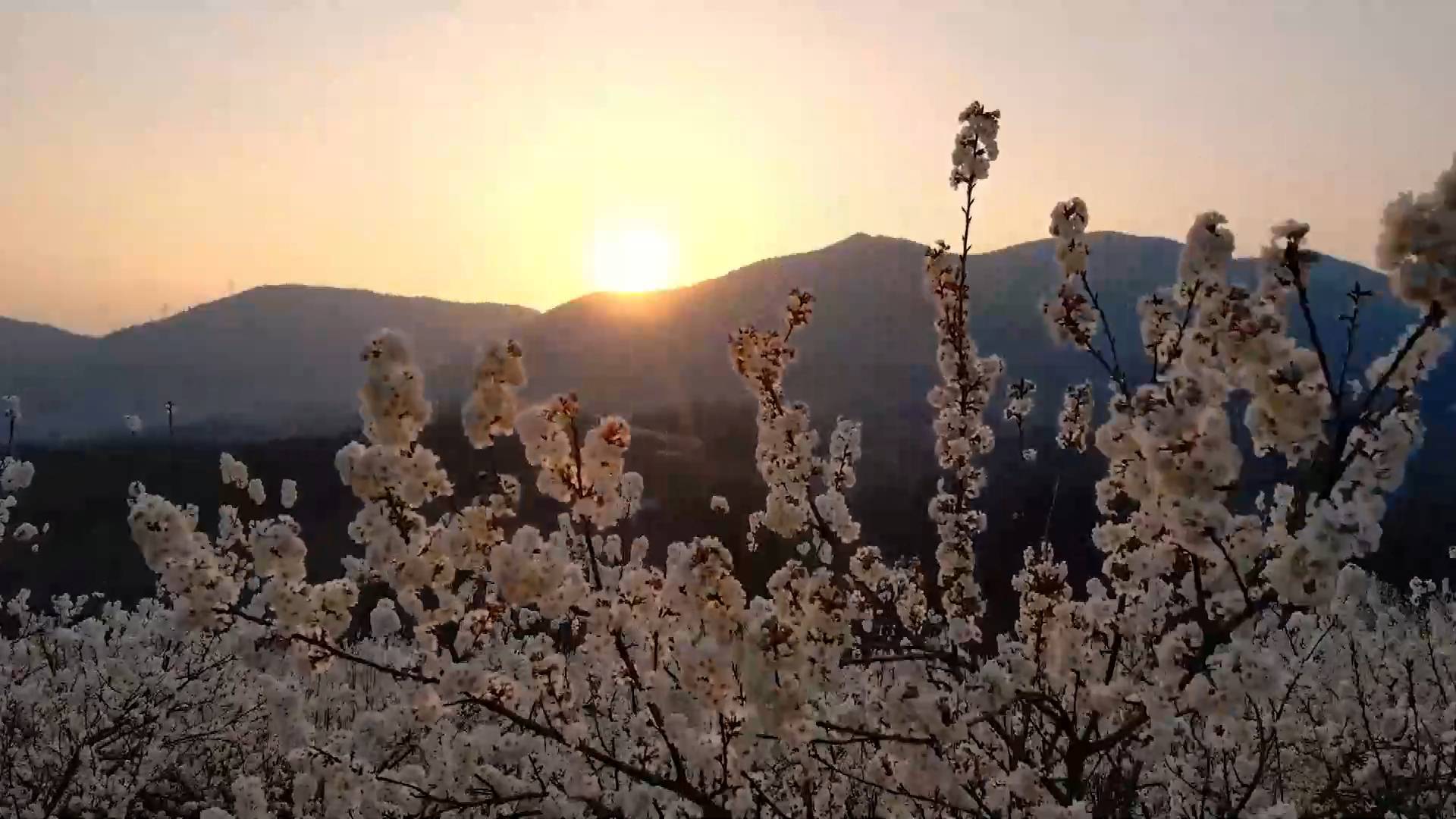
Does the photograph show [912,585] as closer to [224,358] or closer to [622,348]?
[622,348]

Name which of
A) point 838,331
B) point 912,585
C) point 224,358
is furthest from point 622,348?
point 912,585

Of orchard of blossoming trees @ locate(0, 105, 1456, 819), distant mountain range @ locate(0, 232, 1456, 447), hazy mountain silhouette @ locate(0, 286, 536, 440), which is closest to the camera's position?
orchard of blossoming trees @ locate(0, 105, 1456, 819)

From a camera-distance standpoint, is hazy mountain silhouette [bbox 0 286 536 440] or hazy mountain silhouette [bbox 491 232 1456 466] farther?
hazy mountain silhouette [bbox 0 286 536 440]

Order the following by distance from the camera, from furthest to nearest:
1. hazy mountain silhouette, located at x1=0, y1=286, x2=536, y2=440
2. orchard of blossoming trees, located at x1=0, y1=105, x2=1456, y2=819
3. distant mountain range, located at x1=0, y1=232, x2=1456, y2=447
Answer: hazy mountain silhouette, located at x1=0, y1=286, x2=536, y2=440 → distant mountain range, located at x1=0, y1=232, x2=1456, y2=447 → orchard of blossoming trees, located at x1=0, y1=105, x2=1456, y2=819

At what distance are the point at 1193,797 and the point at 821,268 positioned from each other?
11005 cm

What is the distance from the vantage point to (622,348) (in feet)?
340

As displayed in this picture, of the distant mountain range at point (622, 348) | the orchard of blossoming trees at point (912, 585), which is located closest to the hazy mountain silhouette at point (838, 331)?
the distant mountain range at point (622, 348)

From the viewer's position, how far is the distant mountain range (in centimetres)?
8612

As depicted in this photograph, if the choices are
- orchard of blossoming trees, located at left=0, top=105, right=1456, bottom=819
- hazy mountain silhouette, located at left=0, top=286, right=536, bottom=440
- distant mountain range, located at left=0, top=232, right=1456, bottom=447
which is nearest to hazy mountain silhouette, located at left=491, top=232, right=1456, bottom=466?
distant mountain range, located at left=0, top=232, right=1456, bottom=447

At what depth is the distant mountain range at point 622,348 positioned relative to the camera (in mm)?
86125

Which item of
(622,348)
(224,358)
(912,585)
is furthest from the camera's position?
(224,358)

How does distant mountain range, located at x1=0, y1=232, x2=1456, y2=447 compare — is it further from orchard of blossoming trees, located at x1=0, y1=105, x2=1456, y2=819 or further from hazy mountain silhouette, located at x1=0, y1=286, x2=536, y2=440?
orchard of blossoming trees, located at x1=0, y1=105, x2=1456, y2=819

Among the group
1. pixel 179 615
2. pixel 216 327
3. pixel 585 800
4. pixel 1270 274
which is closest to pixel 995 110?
pixel 1270 274

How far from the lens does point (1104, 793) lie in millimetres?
4703
